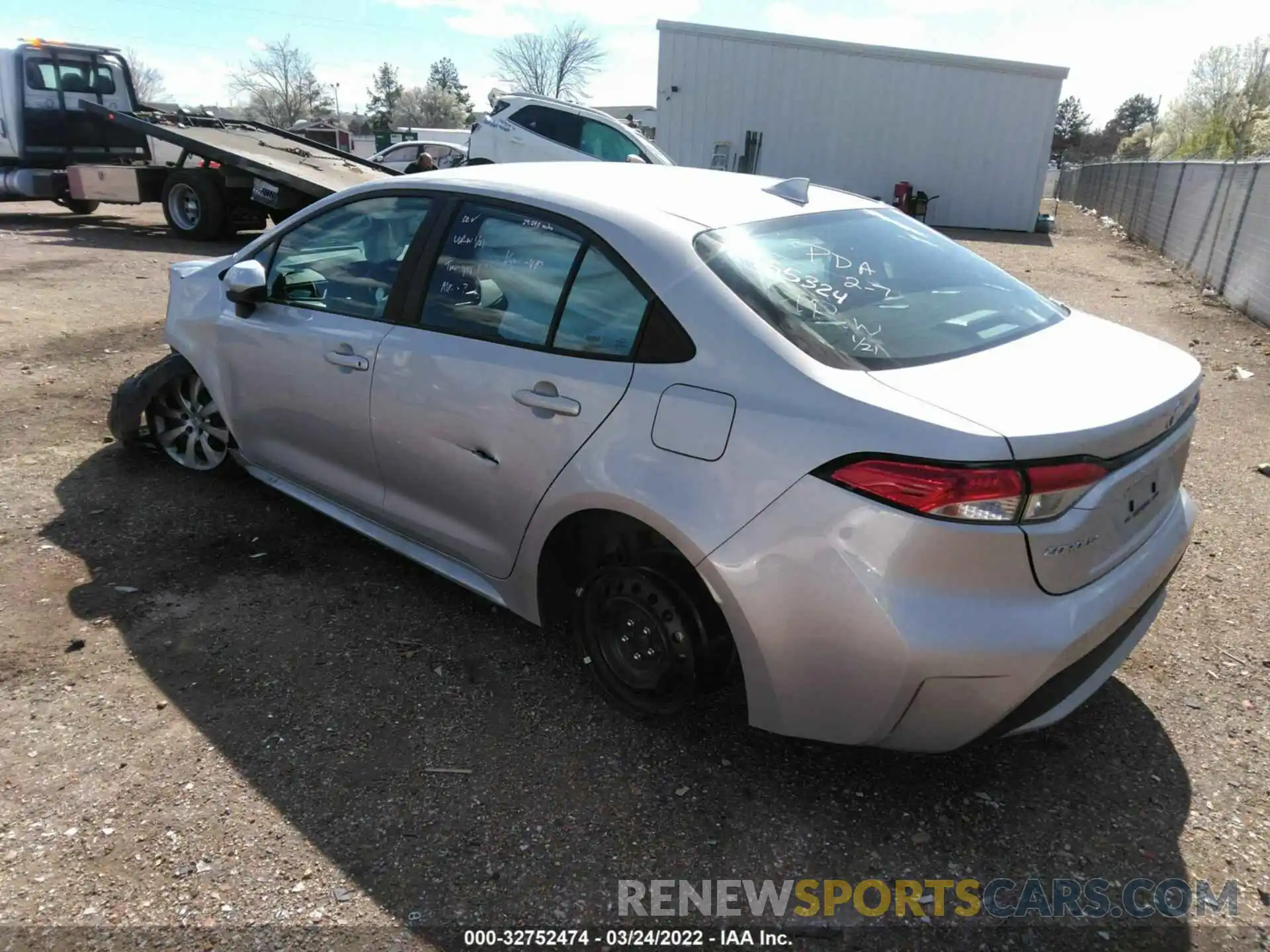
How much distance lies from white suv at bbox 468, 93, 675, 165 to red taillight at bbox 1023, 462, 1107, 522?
1227cm

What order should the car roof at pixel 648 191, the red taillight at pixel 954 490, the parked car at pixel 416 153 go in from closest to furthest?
the red taillight at pixel 954 490, the car roof at pixel 648 191, the parked car at pixel 416 153

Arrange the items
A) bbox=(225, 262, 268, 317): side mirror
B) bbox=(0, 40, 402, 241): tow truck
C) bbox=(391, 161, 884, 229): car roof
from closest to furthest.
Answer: bbox=(391, 161, 884, 229): car roof
bbox=(225, 262, 268, 317): side mirror
bbox=(0, 40, 402, 241): tow truck

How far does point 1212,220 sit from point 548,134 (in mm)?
10267

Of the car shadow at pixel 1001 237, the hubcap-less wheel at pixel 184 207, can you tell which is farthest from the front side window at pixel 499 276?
the car shadow at pixel 1001 237

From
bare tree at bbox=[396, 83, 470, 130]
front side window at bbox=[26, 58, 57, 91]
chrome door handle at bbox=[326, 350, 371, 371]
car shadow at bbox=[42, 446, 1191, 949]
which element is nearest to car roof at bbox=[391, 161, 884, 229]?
chrome door handle at bbox=[326, 350, 371, 371]

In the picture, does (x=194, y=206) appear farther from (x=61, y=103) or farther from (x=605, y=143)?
(x=605, y=143)

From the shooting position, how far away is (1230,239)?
38.2ft

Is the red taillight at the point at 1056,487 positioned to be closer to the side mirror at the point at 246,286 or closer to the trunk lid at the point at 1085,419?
the trunk lid at the point at 1085,419

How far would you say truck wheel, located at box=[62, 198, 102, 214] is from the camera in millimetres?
14398

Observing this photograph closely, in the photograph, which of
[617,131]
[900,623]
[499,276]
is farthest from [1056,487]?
[617,131]

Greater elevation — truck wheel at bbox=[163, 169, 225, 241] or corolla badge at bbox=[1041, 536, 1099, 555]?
corolla badge at bbox=[1041, 536, 1099, 555]

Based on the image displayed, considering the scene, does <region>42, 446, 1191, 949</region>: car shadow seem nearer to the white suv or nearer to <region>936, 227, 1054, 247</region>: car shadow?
the white suv

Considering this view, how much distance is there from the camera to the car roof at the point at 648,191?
277 centimetres

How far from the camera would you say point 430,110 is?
7988 cm
